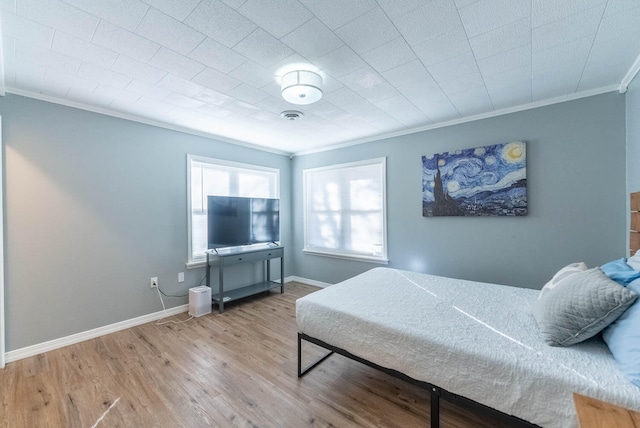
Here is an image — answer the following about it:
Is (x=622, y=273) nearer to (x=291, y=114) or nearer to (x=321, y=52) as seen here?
(x=321, y=52)

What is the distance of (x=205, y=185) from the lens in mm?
3814

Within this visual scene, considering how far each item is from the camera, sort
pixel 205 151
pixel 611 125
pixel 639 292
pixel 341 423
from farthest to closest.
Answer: pixel 205 151, pixel 611 125, pixel 341 423, pixel 639 292

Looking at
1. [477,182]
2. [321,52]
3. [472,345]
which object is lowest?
[472,345]

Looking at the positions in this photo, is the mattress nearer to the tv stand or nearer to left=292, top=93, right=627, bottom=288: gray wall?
left=292, top=93, right=627, bottom=288: gray wall

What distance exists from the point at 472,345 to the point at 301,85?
2.09 m

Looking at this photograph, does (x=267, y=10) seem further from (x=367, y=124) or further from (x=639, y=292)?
(x=639, y=292)

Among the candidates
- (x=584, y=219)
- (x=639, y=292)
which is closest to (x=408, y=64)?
(x=639, y=292)

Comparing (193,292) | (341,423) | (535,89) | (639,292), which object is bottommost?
(341,423)

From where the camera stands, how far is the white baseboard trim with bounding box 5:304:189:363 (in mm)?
2412

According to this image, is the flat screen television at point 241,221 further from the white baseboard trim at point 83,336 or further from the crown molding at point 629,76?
the crown molding at point 629,76

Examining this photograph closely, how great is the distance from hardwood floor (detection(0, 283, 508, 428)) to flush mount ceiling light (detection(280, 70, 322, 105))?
2.27m

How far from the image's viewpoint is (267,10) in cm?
150

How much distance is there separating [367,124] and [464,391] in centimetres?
291

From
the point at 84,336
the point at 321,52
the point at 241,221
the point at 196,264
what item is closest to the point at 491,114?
the point at 321,52
